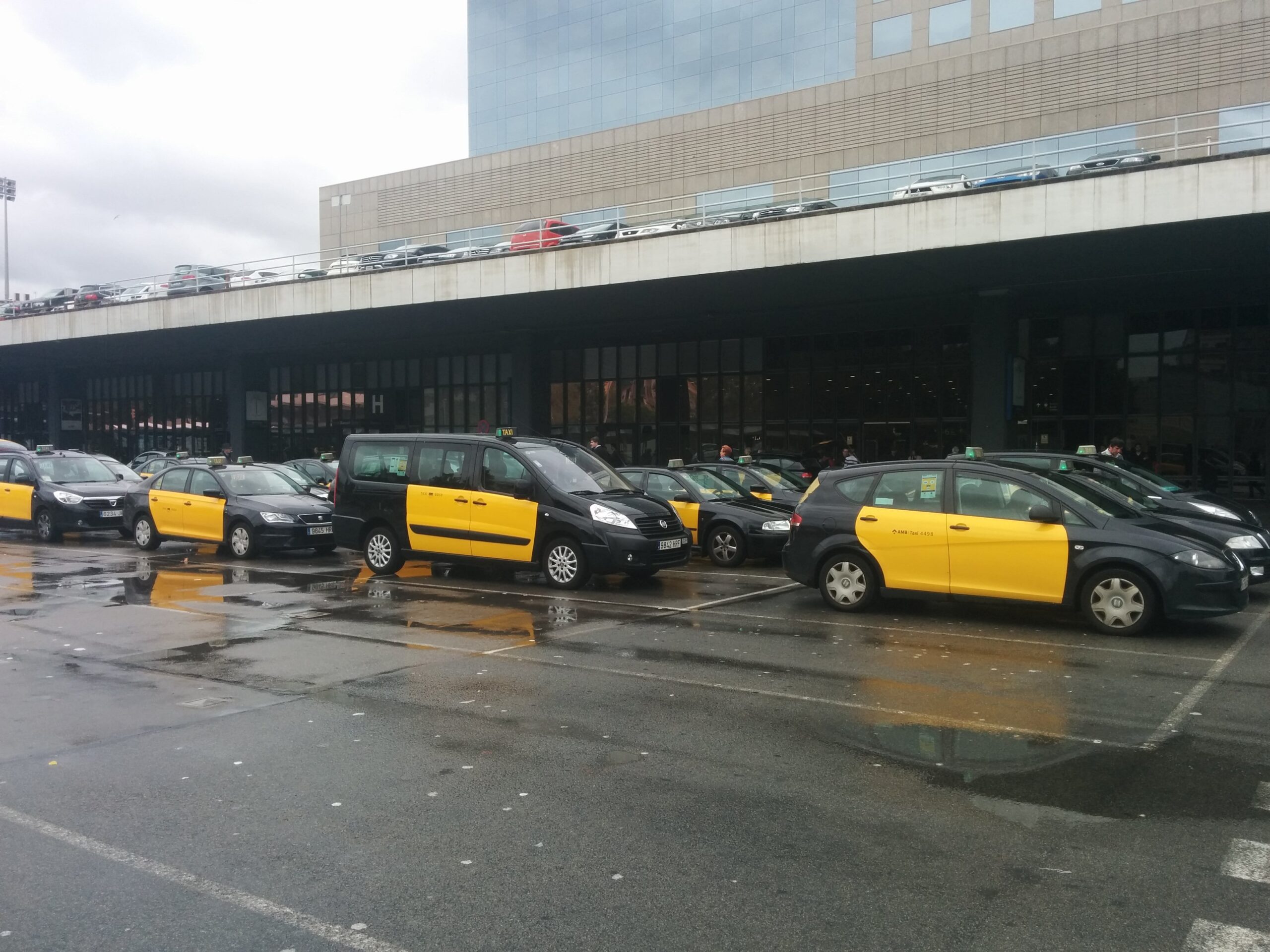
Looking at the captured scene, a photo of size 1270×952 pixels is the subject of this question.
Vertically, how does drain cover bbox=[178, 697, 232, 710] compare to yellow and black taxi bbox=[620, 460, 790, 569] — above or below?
below

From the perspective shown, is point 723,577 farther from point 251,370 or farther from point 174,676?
point 251,370

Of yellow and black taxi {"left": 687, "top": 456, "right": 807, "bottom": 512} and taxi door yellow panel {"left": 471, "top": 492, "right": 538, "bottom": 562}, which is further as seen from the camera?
yellow and black taxi {"left": 687, "top": 456, "right": 807, "bottom": 512}

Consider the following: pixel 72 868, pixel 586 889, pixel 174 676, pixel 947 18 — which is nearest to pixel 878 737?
pixel 586 889

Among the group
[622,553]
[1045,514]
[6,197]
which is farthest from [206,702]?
[6,197]

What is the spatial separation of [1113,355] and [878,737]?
932 inches

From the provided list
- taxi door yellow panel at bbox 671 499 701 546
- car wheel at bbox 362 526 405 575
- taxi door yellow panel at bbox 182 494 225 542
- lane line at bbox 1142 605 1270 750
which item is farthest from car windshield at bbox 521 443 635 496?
lane line at bbox 1142 605 1270 750

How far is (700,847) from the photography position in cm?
446

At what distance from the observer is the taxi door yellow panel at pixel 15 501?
64.4ft

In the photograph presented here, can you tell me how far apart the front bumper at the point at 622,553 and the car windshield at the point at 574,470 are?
0.77 meters

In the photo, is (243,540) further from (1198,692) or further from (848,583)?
(1198,692)

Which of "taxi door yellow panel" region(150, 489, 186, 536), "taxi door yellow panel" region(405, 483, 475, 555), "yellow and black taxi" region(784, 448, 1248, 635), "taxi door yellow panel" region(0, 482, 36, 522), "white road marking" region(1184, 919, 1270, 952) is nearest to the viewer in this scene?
"white road marking" region(1184, 919, 1270, 952)

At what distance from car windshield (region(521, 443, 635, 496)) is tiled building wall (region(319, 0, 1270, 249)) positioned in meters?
21.5

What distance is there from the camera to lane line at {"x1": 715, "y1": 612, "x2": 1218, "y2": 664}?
28.1 feet

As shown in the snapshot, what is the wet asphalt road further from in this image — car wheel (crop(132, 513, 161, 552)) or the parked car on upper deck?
the parked car on upper deck
